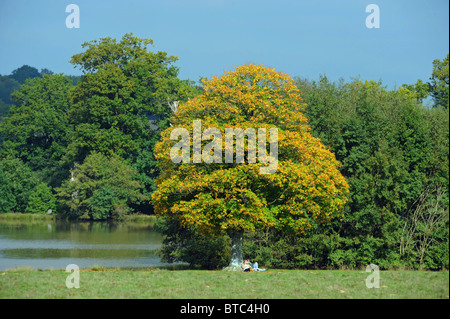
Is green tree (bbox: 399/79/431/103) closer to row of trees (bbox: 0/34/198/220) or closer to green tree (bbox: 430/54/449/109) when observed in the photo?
green tree (bbox: 430/54/449/109)

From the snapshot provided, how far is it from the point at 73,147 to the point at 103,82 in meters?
7.19

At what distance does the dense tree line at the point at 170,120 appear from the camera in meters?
32.1

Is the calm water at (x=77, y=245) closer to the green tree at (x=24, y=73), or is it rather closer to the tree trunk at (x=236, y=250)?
the tree trunk at (x=236, y=250)

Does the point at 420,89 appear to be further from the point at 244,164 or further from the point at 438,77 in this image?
the point at 244,164

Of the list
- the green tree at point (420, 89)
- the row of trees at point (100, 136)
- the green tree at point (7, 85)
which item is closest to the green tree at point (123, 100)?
the row of trees at point (100, 136)

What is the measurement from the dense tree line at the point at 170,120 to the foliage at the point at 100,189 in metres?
0.13

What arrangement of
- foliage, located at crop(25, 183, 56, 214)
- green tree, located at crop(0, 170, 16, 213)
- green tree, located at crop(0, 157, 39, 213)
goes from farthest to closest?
foliage, located at crop(25, 183, 56, 214), green tree, located at crop(0, 157, 39, 213), green tree, located at crop(0, 170, 16, 213)

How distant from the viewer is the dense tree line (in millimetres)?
32062

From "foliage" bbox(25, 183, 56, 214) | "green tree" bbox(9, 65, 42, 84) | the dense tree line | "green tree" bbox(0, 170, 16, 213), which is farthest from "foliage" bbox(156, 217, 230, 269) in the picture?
"green tree" bbox(9, 65, 42, 84)

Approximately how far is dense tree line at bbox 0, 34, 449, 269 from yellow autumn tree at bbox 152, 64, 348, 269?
184 centimetres

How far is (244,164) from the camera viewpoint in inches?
1057

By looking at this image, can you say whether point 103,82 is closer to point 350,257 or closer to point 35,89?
point 35,89

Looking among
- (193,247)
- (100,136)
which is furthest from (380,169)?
(100,136)
